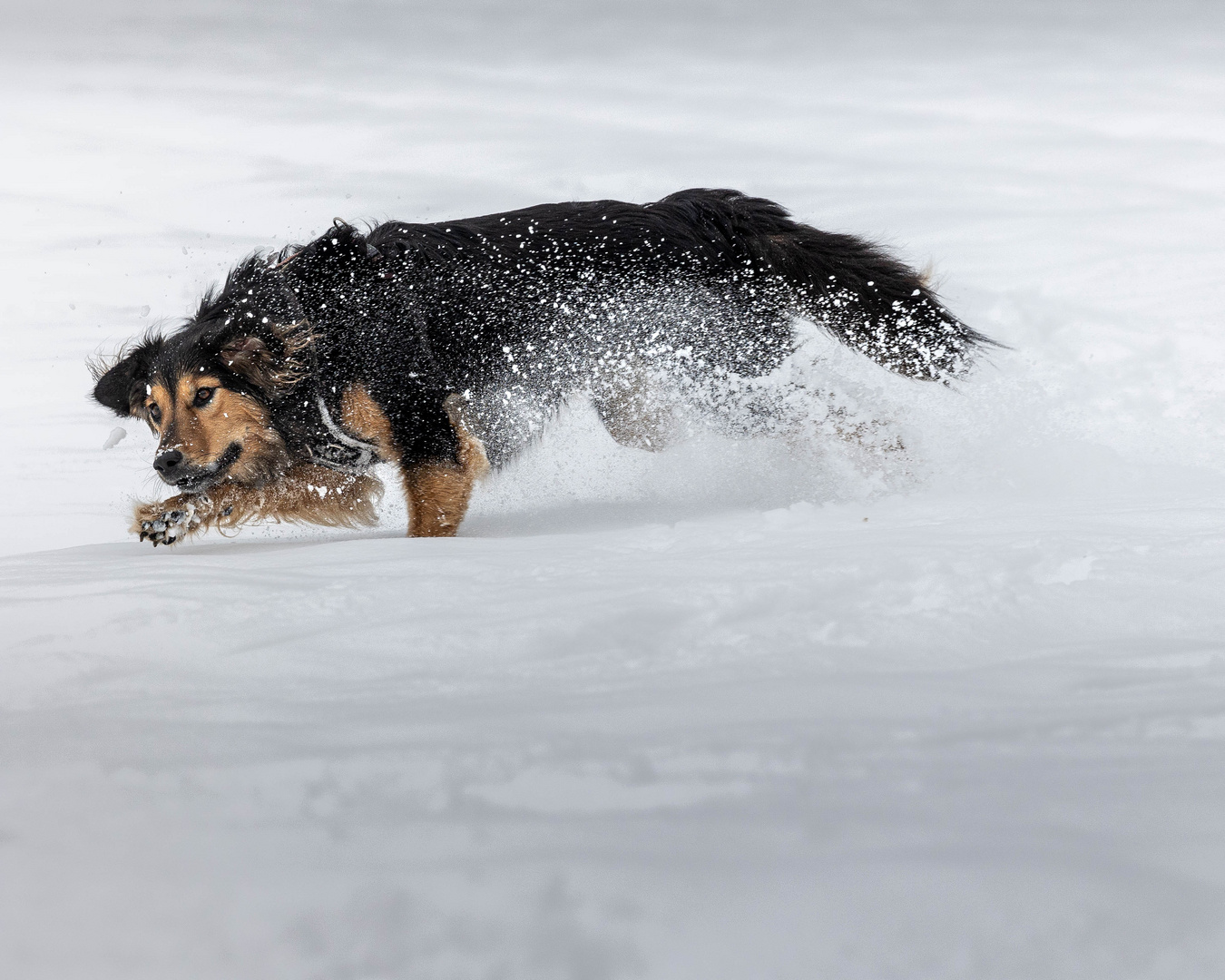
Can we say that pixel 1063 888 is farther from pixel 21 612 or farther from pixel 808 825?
pixel 21 612

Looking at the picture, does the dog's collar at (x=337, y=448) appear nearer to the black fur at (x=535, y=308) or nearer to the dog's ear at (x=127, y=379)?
the black fur at (x=535, y=308)

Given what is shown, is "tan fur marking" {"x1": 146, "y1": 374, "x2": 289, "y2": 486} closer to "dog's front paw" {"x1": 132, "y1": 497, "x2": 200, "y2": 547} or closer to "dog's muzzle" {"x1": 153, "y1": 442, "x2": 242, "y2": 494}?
"dog's muzzle" {"x1": 153, "y1": 442, "x2": 242, "y2": 494}

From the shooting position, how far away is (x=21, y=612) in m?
2.38

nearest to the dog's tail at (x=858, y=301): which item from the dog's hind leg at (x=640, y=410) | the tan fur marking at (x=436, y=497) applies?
the dog's hind leg at (x=640, y=410)

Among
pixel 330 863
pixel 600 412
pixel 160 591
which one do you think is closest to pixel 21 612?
pixel 160 591

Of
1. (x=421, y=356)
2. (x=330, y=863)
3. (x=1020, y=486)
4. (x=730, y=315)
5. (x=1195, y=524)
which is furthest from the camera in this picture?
(x=730, y=315)

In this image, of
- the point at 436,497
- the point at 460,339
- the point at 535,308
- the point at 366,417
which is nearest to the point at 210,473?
the point at 366,417

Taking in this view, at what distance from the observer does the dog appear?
373 centimetres

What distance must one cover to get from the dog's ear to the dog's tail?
2337 millimetres

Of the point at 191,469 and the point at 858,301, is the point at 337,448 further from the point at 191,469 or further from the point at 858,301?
the point at 858,301

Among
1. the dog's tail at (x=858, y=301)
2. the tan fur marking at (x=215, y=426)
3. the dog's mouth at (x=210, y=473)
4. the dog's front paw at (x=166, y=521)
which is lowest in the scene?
the dog's front paw at (x=166, y=521)

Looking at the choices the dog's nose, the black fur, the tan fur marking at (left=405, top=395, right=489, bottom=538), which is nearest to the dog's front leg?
the dog's nose

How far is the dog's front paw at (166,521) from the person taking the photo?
12.0 ft

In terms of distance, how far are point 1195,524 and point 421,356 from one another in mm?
2713
